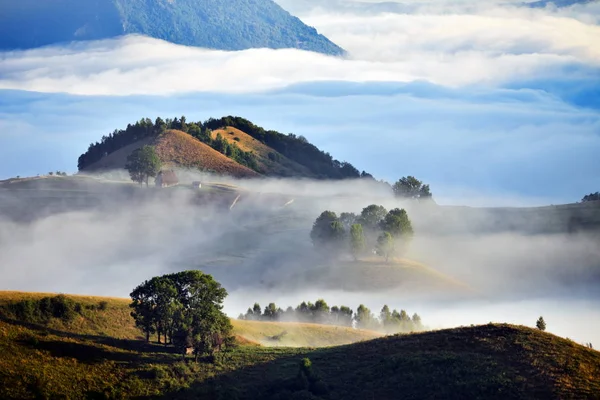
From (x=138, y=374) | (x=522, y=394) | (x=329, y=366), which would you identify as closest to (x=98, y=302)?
(x=138, y=374)

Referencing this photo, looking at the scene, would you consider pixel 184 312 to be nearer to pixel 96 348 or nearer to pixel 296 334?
pixel 96 348

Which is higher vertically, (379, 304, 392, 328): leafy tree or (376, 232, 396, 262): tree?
(376, 232, 396, 262): tree

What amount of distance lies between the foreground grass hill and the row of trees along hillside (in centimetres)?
4939

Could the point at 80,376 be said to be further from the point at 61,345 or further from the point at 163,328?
the point at 163,328

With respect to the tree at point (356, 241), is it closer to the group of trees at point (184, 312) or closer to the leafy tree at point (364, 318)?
the leafy tree at point (364, 318)

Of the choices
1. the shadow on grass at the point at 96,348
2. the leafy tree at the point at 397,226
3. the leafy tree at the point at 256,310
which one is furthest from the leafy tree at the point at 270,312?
the shadow on grass at the point at 96,348

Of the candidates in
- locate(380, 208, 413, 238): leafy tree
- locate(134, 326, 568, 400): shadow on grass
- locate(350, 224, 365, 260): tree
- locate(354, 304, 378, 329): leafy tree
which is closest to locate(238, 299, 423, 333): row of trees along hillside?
locate(354, 304, 378, 329): leafy tree

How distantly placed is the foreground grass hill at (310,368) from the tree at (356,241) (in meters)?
89.3

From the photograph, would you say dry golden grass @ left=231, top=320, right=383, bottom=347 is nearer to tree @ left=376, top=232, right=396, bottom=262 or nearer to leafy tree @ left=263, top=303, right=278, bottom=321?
leafy tree @ left=263, top=303, right=278, bottom=321

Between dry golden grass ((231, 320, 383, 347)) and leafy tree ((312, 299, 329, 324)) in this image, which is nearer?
dry golden grass ((231, 320, 383, 347))

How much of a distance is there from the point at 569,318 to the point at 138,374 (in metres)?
97.0

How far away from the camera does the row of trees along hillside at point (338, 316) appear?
14962cm

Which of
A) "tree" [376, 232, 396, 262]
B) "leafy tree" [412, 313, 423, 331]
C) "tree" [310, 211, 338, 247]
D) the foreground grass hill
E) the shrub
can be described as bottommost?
the foreground grass hill

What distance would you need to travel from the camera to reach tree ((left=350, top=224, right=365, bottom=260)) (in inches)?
7475
